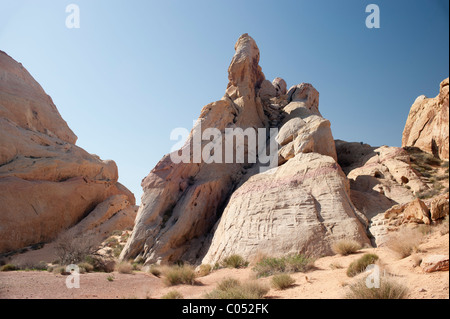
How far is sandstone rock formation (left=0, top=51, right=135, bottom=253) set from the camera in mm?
22797

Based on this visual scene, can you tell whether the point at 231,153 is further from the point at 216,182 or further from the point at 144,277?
the point at 144,277

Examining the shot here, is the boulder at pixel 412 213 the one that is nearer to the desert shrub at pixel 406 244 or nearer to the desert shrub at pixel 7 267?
the desert shrub at pixel 406 244

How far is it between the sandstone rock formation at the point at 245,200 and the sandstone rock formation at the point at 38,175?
10.9m

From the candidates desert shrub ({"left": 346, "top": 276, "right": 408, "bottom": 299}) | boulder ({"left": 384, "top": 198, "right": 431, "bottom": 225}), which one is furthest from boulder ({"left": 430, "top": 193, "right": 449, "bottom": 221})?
desert shrub ({"left": 346, "top": 276, "right": 408, "bottom": 299})

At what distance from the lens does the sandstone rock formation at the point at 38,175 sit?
74.8 feet

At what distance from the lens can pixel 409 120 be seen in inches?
1242

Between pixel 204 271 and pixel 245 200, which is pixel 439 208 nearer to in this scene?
pixel 245 200

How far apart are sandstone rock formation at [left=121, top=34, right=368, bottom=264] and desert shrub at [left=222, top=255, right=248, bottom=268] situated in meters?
0.51

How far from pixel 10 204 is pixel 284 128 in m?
22.4

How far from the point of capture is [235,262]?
13.2 m

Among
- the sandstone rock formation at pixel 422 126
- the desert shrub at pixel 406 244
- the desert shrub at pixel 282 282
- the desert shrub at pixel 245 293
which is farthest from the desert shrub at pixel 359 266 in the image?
the sandstone rock formation at pixel 422 126

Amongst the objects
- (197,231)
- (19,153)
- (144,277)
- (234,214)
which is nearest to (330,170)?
(234,214)

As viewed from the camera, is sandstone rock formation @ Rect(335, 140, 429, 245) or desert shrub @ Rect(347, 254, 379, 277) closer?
desert shrub @ Rect(347, 254, 379, 277)

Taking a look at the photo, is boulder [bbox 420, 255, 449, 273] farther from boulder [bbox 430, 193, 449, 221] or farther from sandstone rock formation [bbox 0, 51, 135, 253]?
sandstone rock formation [bbox 0, 51, 135, 253]
